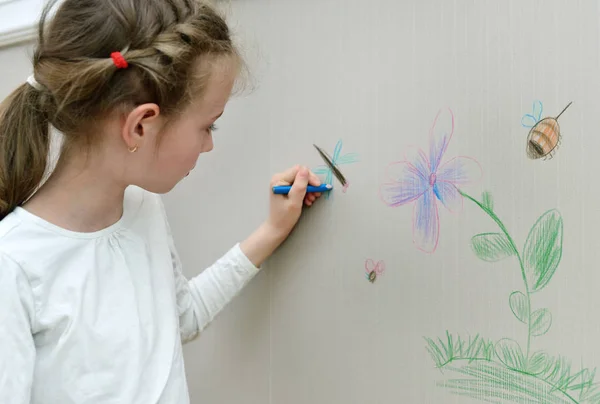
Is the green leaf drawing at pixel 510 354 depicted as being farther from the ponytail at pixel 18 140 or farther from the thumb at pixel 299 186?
the ponytail at pixel 18 140

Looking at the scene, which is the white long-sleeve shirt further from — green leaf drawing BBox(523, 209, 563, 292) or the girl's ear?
green leaf drawing BBox(523, 209, 563, 292)

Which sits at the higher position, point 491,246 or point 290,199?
point 491,246

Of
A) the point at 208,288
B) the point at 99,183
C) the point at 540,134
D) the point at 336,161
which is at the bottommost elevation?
the point at 208,288

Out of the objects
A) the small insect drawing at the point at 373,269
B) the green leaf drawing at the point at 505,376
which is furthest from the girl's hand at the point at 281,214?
the green leaf drawing at the point at 505,376

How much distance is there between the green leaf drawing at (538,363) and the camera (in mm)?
540

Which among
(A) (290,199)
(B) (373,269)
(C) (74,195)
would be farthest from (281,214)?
(C) (74,195)

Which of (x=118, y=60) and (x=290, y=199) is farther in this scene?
(x=290, y=199)

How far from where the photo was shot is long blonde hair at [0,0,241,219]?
0.55m

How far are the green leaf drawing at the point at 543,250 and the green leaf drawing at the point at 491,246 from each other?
18 mm

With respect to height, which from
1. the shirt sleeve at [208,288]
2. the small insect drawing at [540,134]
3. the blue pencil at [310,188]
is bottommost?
the shirt sleeve at [208,288]

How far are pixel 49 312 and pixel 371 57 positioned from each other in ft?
1.41

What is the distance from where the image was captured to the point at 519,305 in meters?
0.55

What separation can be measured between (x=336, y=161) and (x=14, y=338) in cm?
38

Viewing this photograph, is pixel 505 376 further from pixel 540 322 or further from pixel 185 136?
pixel 185 136
